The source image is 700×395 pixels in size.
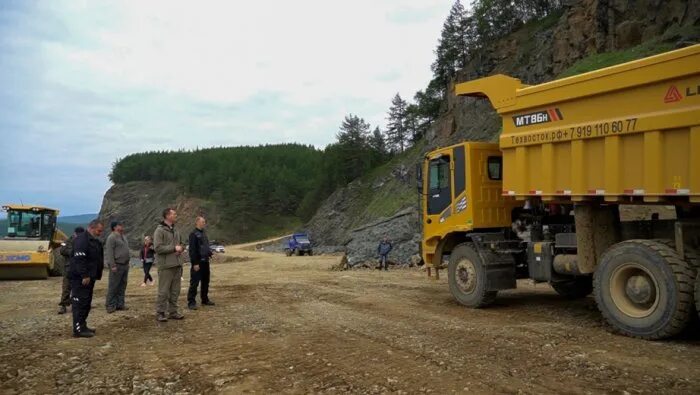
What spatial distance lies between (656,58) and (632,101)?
0.61 meters

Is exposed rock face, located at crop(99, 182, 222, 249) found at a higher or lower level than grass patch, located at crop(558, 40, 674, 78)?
lower

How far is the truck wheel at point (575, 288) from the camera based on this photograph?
391 inches

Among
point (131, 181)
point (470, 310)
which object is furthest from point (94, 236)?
point (131, 181)

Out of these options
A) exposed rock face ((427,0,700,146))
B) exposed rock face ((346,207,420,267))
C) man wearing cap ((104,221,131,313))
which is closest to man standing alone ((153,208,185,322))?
man wearing cap ((104,221,131,313))

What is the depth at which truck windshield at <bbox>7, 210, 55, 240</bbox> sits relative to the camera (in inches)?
765

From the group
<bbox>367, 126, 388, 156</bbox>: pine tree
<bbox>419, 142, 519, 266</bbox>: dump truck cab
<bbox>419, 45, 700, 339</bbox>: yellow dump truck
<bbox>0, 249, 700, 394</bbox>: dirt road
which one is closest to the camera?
<bbox>0, 249, 700, 394</bbox>: dirt road

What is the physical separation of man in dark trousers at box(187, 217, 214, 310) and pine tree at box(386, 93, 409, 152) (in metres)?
65.3

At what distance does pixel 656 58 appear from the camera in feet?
21.5

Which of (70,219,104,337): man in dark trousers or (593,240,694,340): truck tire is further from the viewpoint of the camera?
(70,219,104,337): man in dark trousers

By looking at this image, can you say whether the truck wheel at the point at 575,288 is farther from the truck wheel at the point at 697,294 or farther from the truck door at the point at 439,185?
the truck wheel at the point at 697,294

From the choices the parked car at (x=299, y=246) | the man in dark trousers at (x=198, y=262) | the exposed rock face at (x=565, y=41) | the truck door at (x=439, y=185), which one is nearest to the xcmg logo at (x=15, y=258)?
the man in dark trousers at (x=198, y=262)

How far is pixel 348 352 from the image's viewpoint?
252 inches

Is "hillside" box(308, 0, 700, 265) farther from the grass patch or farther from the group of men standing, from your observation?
the group of men standing

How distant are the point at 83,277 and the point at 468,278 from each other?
6.51 meters
